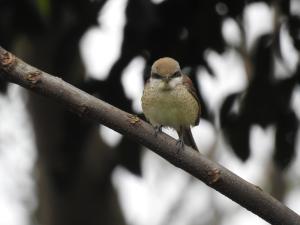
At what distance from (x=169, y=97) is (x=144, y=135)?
3.84 ft

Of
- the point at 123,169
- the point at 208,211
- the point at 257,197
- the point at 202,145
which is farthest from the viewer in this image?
the point at 208,211

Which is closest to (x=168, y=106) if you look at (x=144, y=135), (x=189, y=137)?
(x=189, y=137)

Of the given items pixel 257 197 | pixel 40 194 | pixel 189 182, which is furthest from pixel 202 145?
pixel 257 197

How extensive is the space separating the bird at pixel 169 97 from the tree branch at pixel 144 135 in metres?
0.93

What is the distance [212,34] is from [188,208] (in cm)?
755

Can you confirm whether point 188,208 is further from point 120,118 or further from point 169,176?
point 120,118

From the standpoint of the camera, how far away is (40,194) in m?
5.16

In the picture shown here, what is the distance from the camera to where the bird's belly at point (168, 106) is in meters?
3.83

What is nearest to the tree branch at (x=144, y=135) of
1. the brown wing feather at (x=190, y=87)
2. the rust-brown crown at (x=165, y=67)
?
the rust-brown crown at (x=165, y=67)

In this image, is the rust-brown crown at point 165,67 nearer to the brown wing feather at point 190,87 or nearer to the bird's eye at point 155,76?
the bird's eye at point 155,76

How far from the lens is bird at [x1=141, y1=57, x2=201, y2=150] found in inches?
147

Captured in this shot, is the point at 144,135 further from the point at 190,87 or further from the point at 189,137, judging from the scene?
the point at 189,137

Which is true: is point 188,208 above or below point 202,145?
below

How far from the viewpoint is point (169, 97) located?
3859 millimetres
